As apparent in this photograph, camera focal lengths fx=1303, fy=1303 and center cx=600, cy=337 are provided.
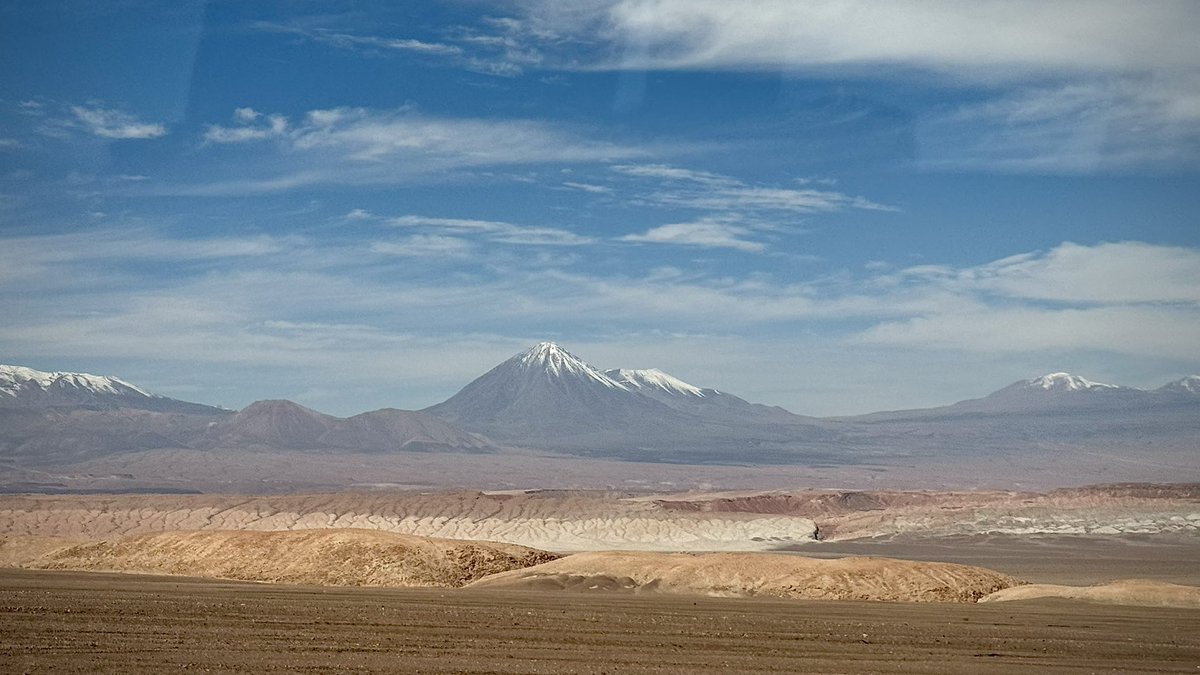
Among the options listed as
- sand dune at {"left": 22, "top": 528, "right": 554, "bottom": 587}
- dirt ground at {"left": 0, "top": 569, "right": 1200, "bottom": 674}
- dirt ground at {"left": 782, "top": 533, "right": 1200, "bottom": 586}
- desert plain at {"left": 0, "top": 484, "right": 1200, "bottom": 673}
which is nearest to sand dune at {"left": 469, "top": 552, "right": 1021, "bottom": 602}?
desert plain at {"left": 0, "top": 484, "right": 1200, "bottom": 673}

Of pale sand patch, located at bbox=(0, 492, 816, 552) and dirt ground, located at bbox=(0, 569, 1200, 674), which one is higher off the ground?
dirt ground, located at bbox=(0, 569, 1200, 674)

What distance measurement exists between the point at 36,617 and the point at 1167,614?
29897 millimetres

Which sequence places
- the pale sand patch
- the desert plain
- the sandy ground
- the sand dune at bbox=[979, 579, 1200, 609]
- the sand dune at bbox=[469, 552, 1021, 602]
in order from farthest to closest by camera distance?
the sandy ground → the pale sand patch → the sand dune at bbox=[469, 552, 1021, 602] → the sand dune at bbox=[979, 579, 1200, 609] → the desert plain

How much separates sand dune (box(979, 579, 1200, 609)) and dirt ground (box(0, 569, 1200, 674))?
1.65m

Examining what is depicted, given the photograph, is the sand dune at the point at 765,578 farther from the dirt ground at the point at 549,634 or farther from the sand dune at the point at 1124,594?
the dirt ground at the point at 549,634

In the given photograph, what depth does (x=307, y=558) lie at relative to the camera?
160 feet

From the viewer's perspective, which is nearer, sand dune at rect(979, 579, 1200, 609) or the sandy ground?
sand dune at rect(979, 579, 1200, 609)

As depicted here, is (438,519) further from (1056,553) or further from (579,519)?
(1056,553)

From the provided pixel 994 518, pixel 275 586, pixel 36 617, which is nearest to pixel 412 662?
pixel 36 617

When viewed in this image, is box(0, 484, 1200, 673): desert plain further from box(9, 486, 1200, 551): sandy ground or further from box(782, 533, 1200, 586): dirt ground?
box(9, 486, 1200, 551): sandy ground

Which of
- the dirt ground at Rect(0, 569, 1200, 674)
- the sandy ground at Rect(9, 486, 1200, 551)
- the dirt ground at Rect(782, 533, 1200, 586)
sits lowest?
the dirt ground at Rect(782, 533, 1200, 586)

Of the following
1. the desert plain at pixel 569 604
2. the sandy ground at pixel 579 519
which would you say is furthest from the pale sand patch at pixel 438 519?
the desert plain at pixel 569 604

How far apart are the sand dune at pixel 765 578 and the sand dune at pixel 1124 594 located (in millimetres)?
1418

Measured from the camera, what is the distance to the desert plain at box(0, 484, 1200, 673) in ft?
83.1
